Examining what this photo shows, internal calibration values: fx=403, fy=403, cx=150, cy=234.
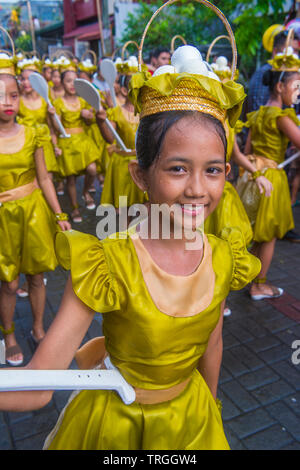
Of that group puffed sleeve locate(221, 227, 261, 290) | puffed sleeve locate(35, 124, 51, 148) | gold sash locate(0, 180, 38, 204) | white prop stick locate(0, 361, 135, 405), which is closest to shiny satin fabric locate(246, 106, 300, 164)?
puffed sleeve locate(35, 124, 51, 148)

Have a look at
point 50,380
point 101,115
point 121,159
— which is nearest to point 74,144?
point 121,159

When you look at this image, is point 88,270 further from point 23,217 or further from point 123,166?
point 123,166

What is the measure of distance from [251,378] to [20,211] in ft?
6.06

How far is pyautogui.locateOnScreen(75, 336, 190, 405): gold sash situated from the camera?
1.20 m

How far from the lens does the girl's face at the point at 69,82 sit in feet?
18.5

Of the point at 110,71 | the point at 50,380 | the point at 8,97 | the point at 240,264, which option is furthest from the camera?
the point at 110,71

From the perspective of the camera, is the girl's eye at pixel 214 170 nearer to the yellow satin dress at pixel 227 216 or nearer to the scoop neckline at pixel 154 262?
the scoop neckline at pixel 154 262

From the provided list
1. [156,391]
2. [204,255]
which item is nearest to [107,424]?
[156,391]

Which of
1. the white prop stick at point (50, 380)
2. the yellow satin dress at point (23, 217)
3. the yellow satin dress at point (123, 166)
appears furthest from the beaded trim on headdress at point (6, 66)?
the white prop stick at point (50, 380)

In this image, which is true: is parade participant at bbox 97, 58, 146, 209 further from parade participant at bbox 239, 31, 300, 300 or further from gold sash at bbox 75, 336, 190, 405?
gold sash at bbox 75, 336, 190, 405

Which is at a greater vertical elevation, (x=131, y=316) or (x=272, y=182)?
(x=131, y=316)

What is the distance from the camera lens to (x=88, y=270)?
1.09 m

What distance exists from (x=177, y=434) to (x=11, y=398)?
1.68 ft

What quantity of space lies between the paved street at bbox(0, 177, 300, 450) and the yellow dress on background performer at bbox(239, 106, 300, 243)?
0.65 meters
